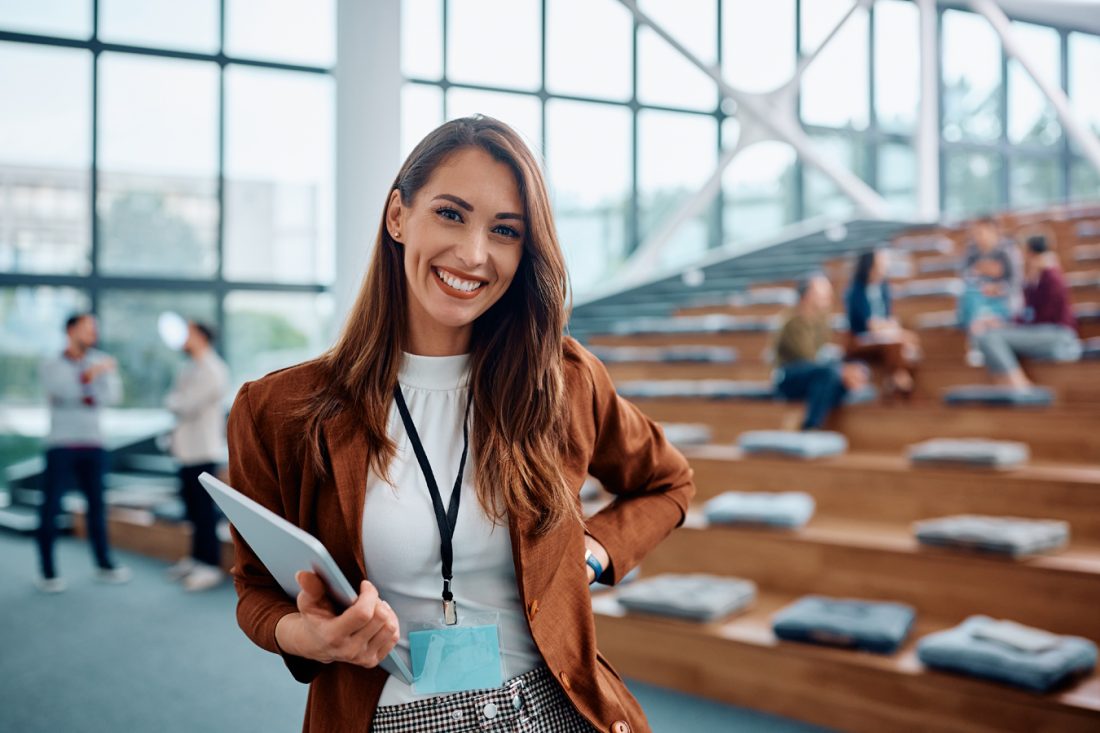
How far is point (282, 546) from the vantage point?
99 centimetres

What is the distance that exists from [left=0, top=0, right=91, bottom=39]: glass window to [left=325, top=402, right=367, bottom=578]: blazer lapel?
7771 millimetres

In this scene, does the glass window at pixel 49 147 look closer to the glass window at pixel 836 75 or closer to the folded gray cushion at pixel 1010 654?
the folded gray cushion at pixel 1010 654

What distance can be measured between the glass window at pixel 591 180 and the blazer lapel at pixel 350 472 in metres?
8.46

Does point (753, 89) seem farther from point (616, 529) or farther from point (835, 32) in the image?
point (616, 529)

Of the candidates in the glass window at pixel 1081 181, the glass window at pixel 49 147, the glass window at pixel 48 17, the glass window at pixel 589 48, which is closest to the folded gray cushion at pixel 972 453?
the glass window at pixel 49 147

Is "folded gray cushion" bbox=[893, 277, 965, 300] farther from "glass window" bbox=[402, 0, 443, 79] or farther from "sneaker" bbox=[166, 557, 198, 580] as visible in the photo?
"glass window" bbox=[402, 0, 443, 79]

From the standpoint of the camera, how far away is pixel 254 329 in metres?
8.11

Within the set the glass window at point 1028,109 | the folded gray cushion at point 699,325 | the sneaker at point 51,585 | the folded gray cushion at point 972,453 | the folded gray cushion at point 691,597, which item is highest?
the glass window at point 1028,109

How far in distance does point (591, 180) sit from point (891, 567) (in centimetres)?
692

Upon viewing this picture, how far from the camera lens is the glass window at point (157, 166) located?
772 centimetres

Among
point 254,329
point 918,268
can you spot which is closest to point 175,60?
point 254,329

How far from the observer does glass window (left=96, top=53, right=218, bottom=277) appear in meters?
7.72

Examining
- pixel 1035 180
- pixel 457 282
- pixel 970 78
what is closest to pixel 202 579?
pixel 457 282

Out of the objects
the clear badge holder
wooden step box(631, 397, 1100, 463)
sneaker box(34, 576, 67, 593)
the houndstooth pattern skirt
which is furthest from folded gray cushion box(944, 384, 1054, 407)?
sneaker box(34, 576, 67, 593)
